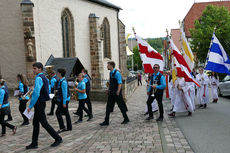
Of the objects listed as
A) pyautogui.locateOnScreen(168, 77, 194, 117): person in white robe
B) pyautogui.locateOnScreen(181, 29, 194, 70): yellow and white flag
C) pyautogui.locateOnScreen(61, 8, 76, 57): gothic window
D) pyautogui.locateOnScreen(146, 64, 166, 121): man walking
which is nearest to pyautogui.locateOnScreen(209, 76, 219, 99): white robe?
pyautogui.locateOnScreen(181, 29, 194, 70): yellow and white flag

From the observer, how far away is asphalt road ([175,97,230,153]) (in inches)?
215

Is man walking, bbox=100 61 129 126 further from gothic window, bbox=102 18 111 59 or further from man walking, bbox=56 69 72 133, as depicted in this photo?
gothic window, bbox=102 18 111 59

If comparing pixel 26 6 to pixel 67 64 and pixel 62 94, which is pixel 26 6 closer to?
pixel 67 64

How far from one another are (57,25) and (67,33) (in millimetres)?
2119

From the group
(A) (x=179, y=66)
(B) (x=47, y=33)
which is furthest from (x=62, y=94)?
(B) (x=47, y=33)

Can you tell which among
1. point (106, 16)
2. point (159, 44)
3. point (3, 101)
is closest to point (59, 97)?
point (3, 101)

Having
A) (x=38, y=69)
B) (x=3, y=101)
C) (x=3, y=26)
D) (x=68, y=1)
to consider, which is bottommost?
(x=3, y=101)

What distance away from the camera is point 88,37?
2312cm

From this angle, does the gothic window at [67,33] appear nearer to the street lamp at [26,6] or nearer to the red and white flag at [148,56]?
the street lamp at [26,6]

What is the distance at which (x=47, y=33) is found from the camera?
17.8 metres

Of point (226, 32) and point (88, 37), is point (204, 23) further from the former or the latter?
point (88, 37)

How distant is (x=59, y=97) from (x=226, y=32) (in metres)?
35.4

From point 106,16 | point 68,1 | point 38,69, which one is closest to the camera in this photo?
point 38,69

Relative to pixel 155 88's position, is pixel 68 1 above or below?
above
